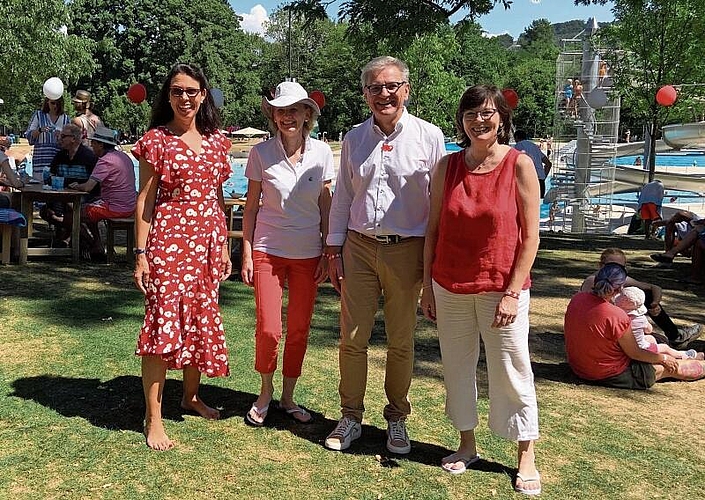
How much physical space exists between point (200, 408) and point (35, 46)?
68.2ft

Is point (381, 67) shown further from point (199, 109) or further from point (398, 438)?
point (398, 438)

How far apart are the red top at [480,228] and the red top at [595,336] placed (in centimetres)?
166

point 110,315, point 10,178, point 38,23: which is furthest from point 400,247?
point 38,23

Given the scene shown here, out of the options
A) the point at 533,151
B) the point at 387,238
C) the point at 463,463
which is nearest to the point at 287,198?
the point at 387,238

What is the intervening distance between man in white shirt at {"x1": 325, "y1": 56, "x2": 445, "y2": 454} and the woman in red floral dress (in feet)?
1.98

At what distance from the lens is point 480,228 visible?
289 cm

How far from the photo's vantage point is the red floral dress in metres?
3.29

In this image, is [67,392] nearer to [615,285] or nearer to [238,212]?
[615,285]

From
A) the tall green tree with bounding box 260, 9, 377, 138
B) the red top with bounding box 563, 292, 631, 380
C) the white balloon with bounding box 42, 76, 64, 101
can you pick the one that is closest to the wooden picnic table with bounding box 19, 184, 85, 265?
the white balloon with bounding box 42, 76, 64, 101

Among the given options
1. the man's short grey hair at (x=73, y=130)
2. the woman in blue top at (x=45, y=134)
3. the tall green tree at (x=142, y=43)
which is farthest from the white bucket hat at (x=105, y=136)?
the tall green tree at (x=142, y=43)

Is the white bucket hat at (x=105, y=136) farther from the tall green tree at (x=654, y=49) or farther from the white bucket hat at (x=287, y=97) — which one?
the tall green tree at (x=654, y=49)

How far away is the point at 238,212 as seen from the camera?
351 inches

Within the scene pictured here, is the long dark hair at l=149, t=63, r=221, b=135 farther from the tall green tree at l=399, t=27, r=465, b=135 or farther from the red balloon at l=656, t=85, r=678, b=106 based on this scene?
the tall green tree at l=399, t=27, r=465, b=135

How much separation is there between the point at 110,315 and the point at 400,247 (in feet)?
10.9
